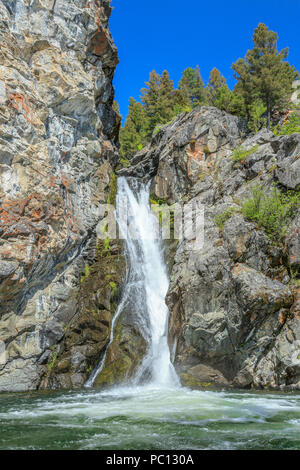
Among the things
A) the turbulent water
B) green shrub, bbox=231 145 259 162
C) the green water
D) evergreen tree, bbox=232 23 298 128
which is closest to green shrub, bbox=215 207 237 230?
green shrub, bbox=231 145 259 162

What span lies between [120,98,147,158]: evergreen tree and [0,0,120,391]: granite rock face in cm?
2086

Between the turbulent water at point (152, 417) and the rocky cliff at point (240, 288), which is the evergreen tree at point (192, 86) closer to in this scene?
the rocky cliff at point (240, 288)

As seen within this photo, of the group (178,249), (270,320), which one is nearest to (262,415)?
(270,320)

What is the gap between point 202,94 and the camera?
44.2 meters

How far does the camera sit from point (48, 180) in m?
16.4

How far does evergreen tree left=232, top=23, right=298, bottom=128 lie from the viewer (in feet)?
103

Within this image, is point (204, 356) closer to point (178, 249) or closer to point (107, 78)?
point (178, 249)

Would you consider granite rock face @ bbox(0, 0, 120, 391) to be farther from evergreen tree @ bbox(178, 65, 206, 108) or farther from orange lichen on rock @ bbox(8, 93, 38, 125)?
evergreen tree @ bbox(178, 65, 206, 108)

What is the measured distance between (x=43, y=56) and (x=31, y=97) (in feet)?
10.3

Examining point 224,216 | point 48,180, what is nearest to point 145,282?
point 224,216

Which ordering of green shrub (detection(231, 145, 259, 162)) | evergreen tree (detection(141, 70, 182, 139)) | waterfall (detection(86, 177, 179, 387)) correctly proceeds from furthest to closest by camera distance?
1. evergreen tree (detection(141, 70, 182, 139))
2. green shrub (detection(231, 145, 259, 162))
3. waterfall (detection(86, 177, 179, 387))

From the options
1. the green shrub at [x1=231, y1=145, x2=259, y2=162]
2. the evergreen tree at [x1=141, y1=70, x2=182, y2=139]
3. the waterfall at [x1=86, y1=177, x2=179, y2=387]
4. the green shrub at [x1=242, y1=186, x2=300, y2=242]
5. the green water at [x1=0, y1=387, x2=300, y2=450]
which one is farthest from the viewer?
the evergreen tree at [x1=141, y1=70, x2=182, y2=139]

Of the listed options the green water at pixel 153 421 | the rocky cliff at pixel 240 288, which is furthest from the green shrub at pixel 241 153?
the green water at pixel 153 421

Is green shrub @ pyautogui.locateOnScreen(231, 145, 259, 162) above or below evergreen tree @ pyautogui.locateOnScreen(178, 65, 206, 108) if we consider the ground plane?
below
